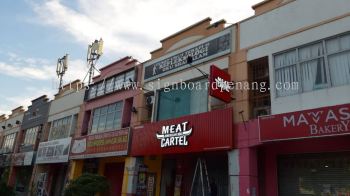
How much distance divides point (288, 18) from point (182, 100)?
6.56 metres

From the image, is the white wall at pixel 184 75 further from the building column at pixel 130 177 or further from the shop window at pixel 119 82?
the building column at pixel 130 177

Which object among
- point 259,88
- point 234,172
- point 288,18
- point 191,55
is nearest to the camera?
point 234,172

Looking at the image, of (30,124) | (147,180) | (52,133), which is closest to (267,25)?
(147,180)

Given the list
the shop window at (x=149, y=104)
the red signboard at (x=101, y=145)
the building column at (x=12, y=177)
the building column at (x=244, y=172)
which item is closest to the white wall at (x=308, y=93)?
the building column at (x=244, y=172)

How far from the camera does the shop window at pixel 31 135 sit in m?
30.1

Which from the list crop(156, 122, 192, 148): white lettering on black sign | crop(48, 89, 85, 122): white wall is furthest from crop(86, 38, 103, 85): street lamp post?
crop(156, 122, 192, 148): white lettering on black sign

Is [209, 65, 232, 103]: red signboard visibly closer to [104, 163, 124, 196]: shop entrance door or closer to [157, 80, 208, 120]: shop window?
[157, 80, 208, 120]: shop window

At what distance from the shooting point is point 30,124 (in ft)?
106

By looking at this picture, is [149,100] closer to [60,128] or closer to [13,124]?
[60,128]

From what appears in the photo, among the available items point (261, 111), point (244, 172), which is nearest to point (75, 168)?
point (244, 172)

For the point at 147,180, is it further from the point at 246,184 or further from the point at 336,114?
the point at 336,114

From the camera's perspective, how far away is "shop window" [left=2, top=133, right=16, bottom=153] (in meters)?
35.2

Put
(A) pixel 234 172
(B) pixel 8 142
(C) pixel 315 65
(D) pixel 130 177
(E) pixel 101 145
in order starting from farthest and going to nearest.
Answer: (B) pixel 8 142, (E) pixel 101 145, (D) pixel 130 177, (A) pixel 234 172, (C) pixel 315 65

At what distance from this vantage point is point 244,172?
12938mm
